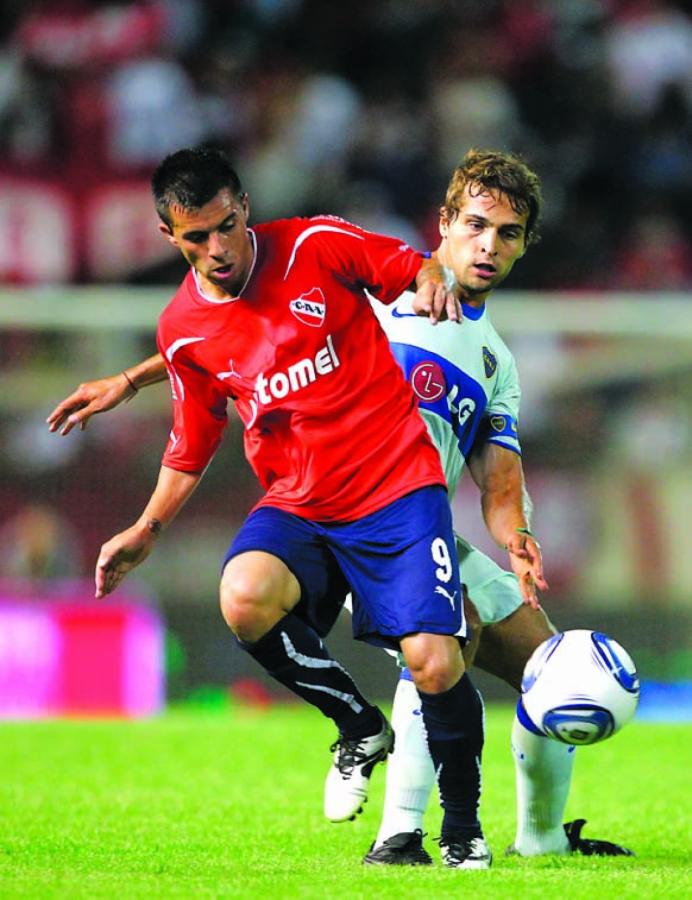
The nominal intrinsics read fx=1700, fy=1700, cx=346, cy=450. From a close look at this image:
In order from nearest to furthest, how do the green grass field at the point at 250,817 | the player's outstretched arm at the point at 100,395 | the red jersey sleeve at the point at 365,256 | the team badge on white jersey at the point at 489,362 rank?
the green grass field at the point at 250,817, the red jersey sleeve at the point at 365,256, the player's outstretched arm at the point at 100,395, the team badge on white jersey at the point at 489,362

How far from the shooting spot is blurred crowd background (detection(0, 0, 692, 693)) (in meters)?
12.5

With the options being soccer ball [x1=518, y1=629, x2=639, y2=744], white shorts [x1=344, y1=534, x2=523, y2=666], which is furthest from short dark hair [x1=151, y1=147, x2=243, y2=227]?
soccer ball [x1=518, y1=629, x2=639, y2=744]

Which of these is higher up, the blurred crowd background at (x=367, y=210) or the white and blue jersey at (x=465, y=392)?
the blurred crowd background at (x=367, y=210)

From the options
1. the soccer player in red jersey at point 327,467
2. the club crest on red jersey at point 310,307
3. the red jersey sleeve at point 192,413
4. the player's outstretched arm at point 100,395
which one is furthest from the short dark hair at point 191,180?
the player's outstretched arm at point 100,395

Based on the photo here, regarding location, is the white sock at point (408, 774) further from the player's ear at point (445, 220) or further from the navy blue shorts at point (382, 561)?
the player's ear at point (445, 220)

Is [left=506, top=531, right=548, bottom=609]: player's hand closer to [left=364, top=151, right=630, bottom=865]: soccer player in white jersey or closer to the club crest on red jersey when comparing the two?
[left=364, top=151, right=630, bottom=865]: soccer player in white jersey

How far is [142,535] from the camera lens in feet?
18.4

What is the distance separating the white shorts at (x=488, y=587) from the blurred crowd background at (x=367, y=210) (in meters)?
6.45

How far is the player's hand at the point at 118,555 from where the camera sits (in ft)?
18.3

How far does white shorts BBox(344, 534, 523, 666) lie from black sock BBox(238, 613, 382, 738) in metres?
0.57

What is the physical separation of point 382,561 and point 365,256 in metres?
0.95

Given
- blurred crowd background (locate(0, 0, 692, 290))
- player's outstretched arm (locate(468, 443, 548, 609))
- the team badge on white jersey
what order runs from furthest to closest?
blurred crowd background (locate(0, 0, 692, 290)), the team badge on white jersey, player's outstretched arm (locate(468, 443, 548, 609))

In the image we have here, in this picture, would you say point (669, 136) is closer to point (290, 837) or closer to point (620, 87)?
point (620, 87)

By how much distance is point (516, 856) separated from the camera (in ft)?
18.6
